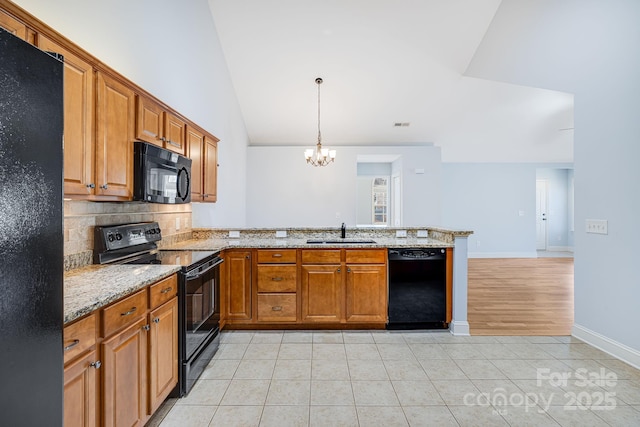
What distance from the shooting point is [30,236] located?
82 cm

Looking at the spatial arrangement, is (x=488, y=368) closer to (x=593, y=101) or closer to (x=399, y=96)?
(x=593, y=101)

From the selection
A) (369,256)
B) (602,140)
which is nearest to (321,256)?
(369,256)

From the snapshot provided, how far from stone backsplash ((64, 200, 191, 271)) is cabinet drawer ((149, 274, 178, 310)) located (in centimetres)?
61

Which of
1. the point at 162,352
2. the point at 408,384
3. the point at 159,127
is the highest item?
the point at 159,127

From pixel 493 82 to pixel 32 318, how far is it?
5.64 m

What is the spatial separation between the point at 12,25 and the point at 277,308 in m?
2.70

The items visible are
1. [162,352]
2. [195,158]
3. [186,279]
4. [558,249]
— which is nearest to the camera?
[162,352]

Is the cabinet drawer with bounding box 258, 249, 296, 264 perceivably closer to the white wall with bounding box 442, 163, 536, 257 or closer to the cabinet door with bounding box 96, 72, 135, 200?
the cabinet door with bounding box 96, 72, 135, 200

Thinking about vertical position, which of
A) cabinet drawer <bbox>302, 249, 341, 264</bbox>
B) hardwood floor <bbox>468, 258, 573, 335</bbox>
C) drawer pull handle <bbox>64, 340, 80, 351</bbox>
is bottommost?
hardwood floor <bbox>468, 258, 573, 335</bbox>

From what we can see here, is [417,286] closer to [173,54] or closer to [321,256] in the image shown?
[321,256]

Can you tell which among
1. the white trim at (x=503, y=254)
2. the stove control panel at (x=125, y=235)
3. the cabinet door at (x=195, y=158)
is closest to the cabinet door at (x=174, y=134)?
the cabinet door at (x=195, y=158)

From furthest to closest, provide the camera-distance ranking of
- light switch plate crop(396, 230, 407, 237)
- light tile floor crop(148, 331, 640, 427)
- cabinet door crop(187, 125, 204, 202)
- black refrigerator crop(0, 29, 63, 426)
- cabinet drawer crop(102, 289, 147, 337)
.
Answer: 1. light switch plate crop(396, 230, 407, 237)
2. cabinet door crop(187, 125, 204, 202)
3. light tile floor crop(148, 331, 640, 427)
4. cabinet drawer crop(102, 289, 147, 337)
5. black refrigerator crop(0, 29, 63, 426)

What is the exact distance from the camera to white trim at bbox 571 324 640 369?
8.19ft

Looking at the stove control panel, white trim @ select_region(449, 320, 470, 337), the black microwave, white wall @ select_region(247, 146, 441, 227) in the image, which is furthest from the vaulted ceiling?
white trim @ select_region(449, 320, 470, 337)
